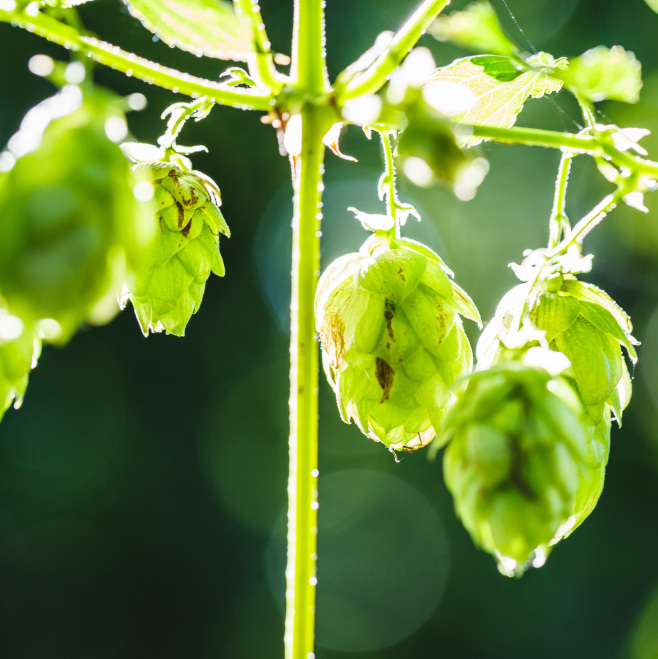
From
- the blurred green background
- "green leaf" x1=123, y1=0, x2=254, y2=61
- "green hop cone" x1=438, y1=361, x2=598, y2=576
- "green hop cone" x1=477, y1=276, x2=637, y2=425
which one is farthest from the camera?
the blurred green background

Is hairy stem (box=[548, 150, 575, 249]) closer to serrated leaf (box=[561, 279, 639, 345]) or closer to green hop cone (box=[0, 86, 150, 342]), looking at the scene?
serrated leaf (box=[561, 279, 639, 345])

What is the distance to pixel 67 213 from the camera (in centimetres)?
51

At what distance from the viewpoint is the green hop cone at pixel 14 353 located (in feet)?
1.86

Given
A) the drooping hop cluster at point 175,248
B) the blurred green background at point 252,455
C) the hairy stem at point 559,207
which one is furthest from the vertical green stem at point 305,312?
the blurred green background at point 252,455

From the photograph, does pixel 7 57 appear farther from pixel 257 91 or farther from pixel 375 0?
pixel 257 91

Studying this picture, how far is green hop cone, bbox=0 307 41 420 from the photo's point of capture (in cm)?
57

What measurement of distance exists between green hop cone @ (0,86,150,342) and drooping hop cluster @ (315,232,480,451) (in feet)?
1.34

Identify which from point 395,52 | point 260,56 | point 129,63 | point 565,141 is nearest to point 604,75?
point 565,141

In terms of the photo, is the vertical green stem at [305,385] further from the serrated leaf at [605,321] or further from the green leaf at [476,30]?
the serrated leaf at [605,321]

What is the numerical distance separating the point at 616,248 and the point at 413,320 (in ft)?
29.6

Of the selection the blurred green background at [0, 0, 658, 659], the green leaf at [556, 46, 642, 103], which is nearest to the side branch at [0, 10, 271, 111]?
the green leaf at [556, 46, 642, 103]

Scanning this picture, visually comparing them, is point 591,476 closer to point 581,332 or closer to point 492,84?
point 581,332

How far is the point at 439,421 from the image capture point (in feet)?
3.00

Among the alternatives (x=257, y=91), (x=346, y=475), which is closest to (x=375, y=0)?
(x=346, y=475)
